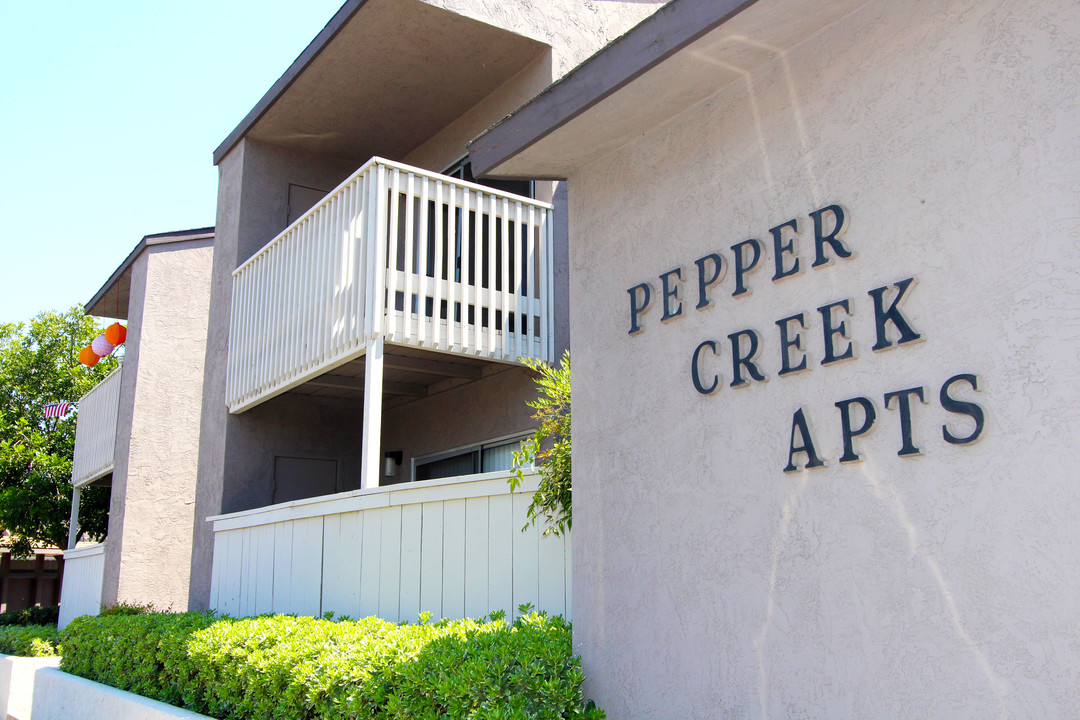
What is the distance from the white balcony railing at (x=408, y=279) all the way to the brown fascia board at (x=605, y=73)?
10.7 ft

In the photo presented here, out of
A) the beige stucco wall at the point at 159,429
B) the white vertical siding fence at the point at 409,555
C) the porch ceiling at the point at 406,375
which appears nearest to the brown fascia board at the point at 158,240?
the beige stucco wall at the point at 159,429

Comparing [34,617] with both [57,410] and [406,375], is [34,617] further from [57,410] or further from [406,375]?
[406,375]

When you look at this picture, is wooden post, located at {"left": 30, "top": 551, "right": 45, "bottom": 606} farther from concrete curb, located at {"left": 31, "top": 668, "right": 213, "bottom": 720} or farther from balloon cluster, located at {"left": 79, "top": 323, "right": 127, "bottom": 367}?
concrete curb, located at {"left": 31, "top": 668, "right": 213, "bottom": 720}

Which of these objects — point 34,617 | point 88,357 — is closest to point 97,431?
point 88,357

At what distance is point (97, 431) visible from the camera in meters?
16.7

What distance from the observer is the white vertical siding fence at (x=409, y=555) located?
5633 millimetres

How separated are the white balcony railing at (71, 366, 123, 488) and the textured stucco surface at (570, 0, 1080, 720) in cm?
1303

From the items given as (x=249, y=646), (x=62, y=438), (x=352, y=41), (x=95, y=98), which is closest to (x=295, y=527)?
(x=249, y=646)

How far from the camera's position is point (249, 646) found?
6305 mm

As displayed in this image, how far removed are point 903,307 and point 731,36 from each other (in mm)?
1412

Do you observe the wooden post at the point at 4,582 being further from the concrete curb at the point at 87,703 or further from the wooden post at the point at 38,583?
the concrete curb at the point at 87,703

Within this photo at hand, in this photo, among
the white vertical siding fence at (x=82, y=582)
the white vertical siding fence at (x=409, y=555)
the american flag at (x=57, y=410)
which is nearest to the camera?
the white vertical siding fence at (x=409, y=555)

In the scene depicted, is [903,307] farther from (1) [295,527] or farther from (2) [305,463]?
(2) [305,463]

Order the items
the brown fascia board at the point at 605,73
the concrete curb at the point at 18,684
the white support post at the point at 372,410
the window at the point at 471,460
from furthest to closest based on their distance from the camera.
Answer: the concrete curb at the point at 18,684 → the window at the point at 471,460 → the white support post at the point at 372,410 → the brown fascia board at the point at 605,73
